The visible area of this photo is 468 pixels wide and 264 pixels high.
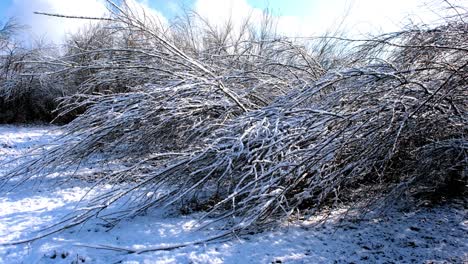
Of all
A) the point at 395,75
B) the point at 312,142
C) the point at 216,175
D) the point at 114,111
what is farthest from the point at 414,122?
the point at 114,111

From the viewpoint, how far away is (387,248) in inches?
152

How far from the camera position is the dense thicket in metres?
4.17

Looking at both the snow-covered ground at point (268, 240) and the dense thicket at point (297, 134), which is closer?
the snow-covered ground at point (268, 240)

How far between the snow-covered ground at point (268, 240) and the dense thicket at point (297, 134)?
0.24 metres

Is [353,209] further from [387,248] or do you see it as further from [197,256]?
[197,256]

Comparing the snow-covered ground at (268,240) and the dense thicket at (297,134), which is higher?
the dense thicket at (297,134)

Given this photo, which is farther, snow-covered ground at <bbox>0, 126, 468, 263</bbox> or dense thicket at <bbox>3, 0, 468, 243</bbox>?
dense thicket at <bbox>3, 0, 468, 243</bbox>

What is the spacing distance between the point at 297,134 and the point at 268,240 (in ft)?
3.66

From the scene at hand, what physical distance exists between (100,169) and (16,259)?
3.79 meters

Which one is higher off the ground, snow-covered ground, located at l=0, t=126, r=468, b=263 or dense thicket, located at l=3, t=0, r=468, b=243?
dense thicket, located at l=3, t=0, r=468, b=243

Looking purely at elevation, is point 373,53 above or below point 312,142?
above

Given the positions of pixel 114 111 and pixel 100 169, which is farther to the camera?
pixel 100 169

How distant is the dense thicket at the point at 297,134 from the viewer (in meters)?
4.17

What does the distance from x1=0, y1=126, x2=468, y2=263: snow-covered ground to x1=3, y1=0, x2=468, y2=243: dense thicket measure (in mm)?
236
